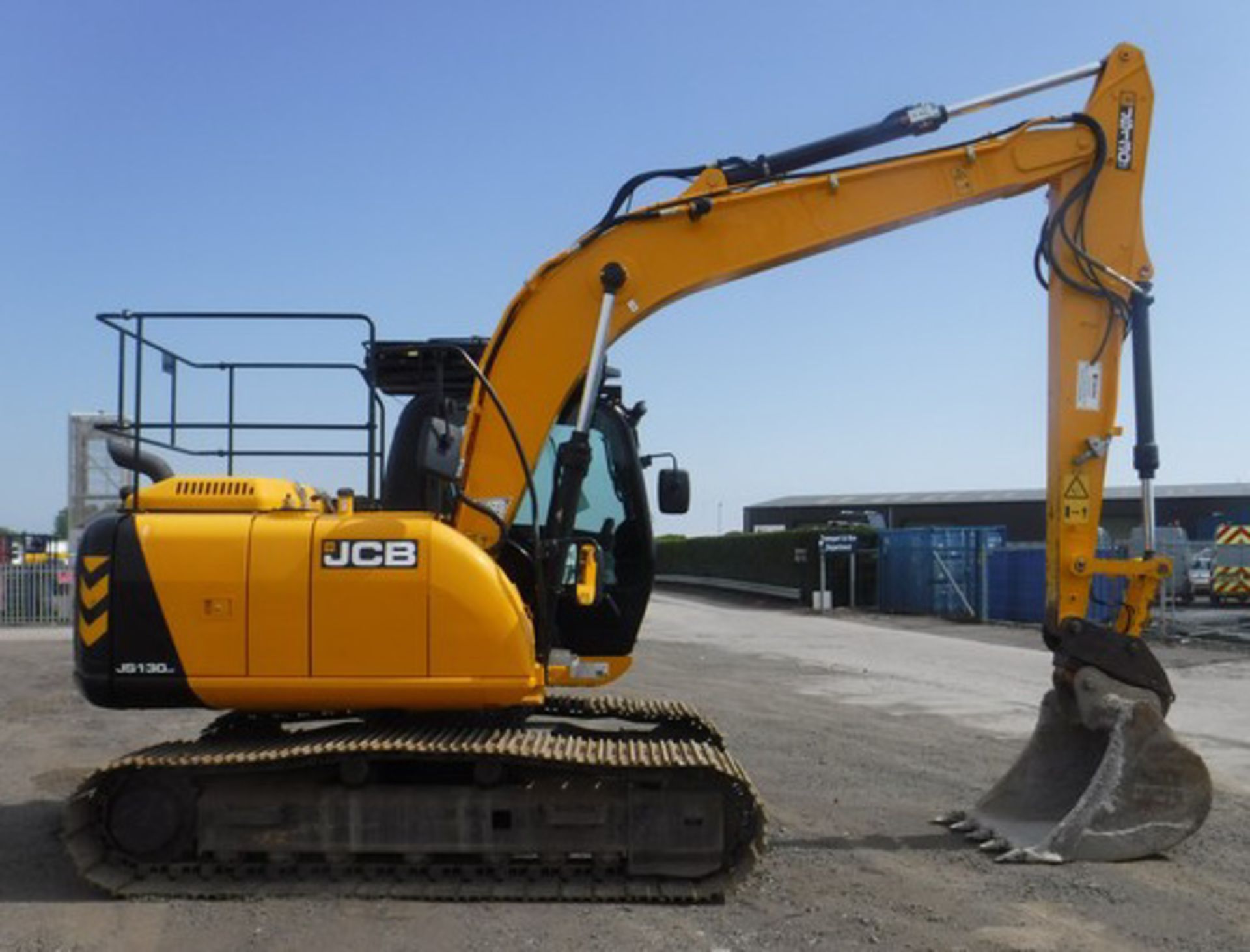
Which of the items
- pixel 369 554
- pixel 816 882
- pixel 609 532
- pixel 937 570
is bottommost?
pixel 816 882

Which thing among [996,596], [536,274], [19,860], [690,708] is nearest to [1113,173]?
[536,274]

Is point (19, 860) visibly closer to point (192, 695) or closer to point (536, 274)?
point (192, 695)

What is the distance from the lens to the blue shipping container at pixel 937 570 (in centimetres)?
2858

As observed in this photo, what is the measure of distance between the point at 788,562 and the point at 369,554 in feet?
100

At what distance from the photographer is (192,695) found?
6.32 meters

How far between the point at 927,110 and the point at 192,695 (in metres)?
5.26

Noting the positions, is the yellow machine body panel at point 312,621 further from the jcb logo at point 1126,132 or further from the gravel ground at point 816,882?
the jcb logo at point 1126,132

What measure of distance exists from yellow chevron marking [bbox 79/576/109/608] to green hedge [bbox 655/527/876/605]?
82.5 feet

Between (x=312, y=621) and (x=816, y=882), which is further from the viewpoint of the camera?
(x=816, y=882)

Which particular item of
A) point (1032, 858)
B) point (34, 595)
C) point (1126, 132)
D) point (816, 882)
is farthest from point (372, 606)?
point (34, 595)

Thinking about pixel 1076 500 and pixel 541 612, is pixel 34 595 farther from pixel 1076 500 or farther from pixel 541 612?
pixel 1076 500

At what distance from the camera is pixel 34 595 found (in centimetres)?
2756

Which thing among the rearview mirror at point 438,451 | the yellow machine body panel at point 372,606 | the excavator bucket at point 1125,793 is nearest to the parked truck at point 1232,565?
the excavator bucket at point 1125,793

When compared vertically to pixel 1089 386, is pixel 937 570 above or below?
below
